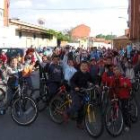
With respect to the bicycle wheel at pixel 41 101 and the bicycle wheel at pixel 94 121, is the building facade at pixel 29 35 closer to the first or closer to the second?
the bicycle wheel at pixel 41 101

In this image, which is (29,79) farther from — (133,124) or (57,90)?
(133,124)

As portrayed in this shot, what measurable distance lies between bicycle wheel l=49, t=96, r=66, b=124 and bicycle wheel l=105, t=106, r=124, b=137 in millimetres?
1351

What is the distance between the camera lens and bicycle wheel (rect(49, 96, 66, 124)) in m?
9.99

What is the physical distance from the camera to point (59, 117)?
10273mm

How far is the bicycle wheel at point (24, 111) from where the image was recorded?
1005 centimetres

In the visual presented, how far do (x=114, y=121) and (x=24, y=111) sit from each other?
227cm

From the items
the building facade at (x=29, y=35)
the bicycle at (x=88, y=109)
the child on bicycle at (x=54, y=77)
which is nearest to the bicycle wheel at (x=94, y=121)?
the bicycle at (x=88, y=109)

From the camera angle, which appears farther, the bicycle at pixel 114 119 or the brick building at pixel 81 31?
the brick building at pixel 81 31

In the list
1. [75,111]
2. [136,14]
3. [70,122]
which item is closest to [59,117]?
[70,122]

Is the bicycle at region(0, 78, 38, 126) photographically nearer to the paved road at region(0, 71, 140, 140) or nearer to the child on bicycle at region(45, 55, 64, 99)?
the paved road at region(0, 71, 140, 140)

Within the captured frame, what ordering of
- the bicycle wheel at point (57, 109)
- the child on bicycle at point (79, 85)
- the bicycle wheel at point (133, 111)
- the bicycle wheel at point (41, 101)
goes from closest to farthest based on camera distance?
1. the child on bicycle at point (79, 85)
2. the bicycle wheel at point (57, 109)
3. the bicycle wheel at point (133, 111)
4. the bicycle wheel at point (41, 101)

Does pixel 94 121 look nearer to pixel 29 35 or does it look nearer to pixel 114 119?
pixel 114 119

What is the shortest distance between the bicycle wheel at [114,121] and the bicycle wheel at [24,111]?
75.7 inches

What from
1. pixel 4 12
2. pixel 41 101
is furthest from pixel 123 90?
pixel 4 12
